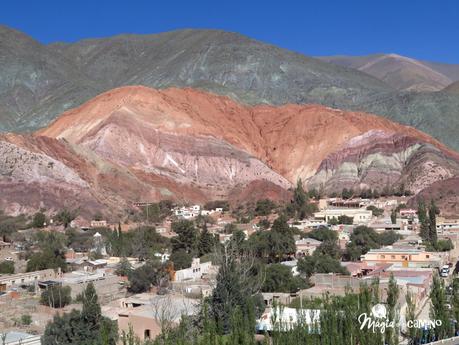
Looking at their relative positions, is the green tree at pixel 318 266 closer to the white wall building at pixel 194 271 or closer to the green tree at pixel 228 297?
the white wall building at pixel 194 271

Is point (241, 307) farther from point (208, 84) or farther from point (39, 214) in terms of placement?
point (208, 84)

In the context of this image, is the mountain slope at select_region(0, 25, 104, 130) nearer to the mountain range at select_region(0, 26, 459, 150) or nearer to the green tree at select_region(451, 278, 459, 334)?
the mountain range at select_region(0, 26, 459, 150)

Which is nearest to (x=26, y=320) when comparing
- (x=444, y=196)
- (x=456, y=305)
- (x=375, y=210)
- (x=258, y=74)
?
(x=456, y=305)

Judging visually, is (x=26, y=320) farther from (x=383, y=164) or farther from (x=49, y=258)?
(x=383, y=164)

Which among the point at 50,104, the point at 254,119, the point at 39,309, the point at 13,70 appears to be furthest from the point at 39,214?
the point at 13,70

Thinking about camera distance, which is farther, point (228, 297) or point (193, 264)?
point (193, 264)

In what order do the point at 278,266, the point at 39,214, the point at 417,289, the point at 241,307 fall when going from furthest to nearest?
the point at 39,214 → the point at 278,266 → the point at 417,289 → the point at 241,307
